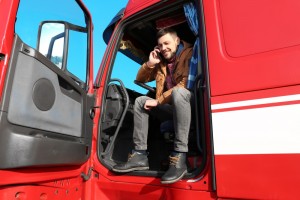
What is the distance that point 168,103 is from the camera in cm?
214

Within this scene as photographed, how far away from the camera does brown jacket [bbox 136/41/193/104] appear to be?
6.86ft

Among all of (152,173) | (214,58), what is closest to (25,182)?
(152,173)

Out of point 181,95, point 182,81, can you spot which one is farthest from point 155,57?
point 181,95

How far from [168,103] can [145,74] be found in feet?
1.61

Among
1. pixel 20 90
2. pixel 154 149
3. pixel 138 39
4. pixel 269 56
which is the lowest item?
pixel 154 149

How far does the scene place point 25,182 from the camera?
1525mm

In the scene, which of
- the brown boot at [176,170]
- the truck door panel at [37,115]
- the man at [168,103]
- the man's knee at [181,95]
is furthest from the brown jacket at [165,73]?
the truck door panel at [37,115]

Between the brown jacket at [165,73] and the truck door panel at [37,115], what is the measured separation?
68 cm

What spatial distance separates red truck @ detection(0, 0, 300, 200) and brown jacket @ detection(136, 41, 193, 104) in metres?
0.23

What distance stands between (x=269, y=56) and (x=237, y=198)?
751mm

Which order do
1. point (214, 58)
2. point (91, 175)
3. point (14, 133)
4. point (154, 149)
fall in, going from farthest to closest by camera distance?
point (154, 149) < point (91, 175) < point (214, 58) < point (14, 133)

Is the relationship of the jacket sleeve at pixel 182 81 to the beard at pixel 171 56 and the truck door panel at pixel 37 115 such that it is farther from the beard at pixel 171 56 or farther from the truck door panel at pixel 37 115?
the truck door panel at pixel 37 115

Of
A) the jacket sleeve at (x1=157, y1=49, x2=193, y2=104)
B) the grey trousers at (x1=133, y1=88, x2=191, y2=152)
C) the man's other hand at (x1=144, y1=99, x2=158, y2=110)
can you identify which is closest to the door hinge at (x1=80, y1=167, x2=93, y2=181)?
the grey trousers at (x1=133, y1=88, x2=191, y2=152)

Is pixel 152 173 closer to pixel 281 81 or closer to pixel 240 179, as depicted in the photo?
pixel 240 179
